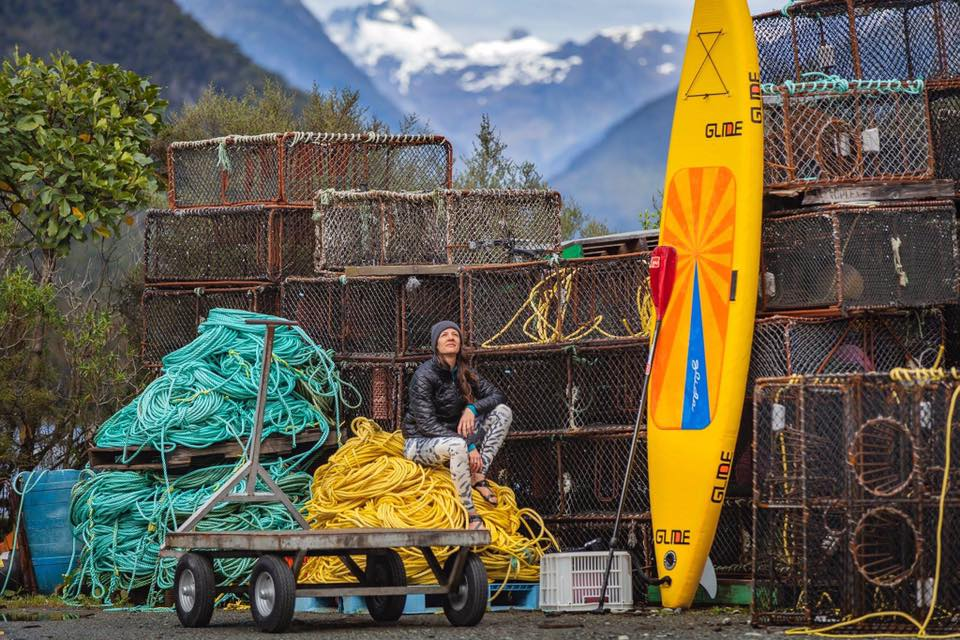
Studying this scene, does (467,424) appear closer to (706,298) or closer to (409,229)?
(706,298)

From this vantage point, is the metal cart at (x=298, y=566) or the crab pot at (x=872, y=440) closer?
the crab pot at (x=872, y=440)

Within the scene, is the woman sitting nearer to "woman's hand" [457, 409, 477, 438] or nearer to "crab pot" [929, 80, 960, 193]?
"woman's hand" [457, 409, 477, 438]

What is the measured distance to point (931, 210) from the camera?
A: 9727 mm

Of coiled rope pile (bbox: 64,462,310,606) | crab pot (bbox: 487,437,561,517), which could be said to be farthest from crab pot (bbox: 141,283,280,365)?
crab pot (bbox: 487,437,561,517)

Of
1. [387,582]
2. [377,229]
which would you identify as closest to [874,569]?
[387,582]

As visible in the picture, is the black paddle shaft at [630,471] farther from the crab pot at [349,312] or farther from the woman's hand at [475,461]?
the crab pot at [349,312]

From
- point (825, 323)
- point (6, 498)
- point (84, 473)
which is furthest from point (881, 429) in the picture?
point (6, 498)

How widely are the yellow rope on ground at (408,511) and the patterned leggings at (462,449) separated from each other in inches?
3.2

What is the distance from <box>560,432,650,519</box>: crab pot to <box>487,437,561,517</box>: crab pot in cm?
8

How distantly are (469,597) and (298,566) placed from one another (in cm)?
103

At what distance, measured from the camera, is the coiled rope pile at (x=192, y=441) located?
10.8 m

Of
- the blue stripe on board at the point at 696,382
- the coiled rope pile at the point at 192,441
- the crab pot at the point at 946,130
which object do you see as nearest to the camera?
the blue stripe on board at the point at 696,382

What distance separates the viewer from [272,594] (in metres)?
8.26

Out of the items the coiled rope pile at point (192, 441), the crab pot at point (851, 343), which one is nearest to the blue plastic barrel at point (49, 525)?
the coiled rope pile at point (192, 441)
